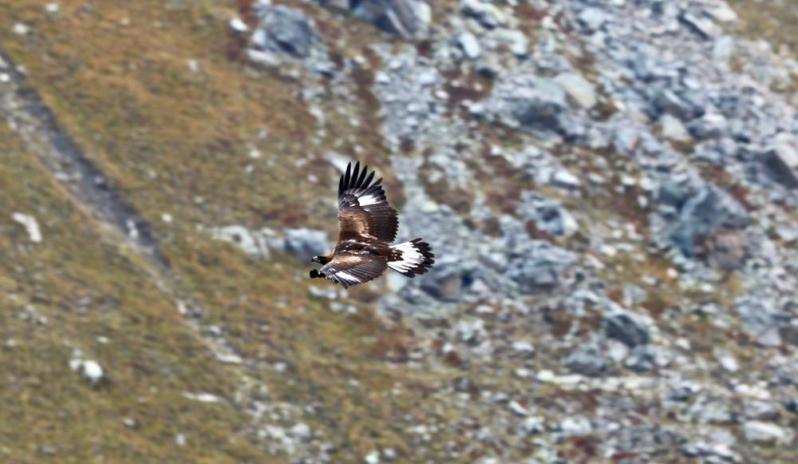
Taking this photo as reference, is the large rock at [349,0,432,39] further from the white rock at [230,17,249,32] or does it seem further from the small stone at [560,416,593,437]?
the small stone at [560,416,593,437]

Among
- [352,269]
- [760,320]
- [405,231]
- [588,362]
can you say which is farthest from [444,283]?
[352,269]

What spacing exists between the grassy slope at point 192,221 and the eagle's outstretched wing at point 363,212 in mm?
28355

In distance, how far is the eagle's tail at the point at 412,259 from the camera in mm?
26609

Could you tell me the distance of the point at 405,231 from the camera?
238 ft

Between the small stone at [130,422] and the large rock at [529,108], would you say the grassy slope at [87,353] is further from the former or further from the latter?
the large rock at [529,108]

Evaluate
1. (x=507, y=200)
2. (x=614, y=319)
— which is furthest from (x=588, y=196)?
(x=614, y=319)

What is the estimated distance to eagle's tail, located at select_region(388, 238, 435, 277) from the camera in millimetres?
26609

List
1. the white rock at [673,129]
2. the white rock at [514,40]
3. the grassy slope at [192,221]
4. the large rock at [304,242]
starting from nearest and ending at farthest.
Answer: the grassy slope at [192,221] → the large rock at [304,242] → the white rock at [673,129] → the white rock at [514,40]

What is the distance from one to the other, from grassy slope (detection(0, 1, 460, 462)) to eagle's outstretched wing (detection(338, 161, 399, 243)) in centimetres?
2836

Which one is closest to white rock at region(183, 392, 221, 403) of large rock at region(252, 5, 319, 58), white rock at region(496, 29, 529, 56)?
large rock at region(252, 5, 319, 58)

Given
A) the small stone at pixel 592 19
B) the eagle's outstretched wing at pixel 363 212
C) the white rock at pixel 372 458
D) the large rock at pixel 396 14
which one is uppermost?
the eagle's outstretched wing at pixel 363 212

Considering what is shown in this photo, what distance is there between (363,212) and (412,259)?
279 centimetres

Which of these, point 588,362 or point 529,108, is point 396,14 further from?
point 588,362

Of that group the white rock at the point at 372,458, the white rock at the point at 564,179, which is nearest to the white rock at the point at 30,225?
the white rock at the point at 372,458
